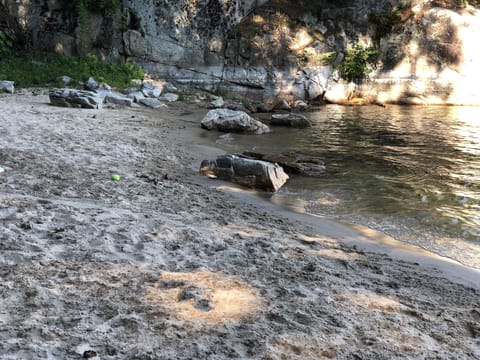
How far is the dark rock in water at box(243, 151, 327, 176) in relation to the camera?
813cm

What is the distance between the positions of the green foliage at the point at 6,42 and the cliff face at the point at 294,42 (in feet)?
8.11

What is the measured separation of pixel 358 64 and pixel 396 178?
57.3 feet

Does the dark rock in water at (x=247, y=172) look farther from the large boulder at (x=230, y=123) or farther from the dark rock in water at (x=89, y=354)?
the large boulder at (x=230, y=123)

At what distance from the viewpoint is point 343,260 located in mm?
3973

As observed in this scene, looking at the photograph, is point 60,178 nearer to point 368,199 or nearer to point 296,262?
Answer: point 296,262

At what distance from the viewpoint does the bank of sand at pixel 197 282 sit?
240 cm

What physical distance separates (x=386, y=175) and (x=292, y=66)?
16326mm

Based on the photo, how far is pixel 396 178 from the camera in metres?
7.75

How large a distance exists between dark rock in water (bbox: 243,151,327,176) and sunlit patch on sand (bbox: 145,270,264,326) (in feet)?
16.6

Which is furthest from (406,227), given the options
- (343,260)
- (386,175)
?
(386,175)

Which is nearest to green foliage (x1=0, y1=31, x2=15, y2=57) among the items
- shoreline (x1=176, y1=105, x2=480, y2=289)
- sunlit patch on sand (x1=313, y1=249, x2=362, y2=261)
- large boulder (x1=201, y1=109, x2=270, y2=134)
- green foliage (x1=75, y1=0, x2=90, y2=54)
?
green foliage (x1=75, y1=0, x2=90, y2=54)

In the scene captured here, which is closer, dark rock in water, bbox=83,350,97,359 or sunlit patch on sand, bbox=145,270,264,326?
dark rock in water, bbox=83,350,97,359

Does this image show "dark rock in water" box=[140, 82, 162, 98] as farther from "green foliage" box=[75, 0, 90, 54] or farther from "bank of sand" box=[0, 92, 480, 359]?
"bank of sand" box=[0, 92, 480, 359]

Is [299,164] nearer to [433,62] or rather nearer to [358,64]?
[358,64]
